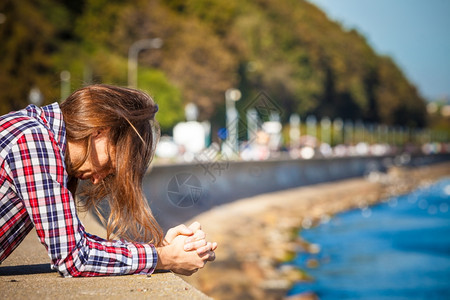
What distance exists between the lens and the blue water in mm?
23891

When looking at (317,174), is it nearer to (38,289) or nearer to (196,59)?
(196,59)

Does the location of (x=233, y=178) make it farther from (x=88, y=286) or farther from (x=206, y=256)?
(x=88, y=286)

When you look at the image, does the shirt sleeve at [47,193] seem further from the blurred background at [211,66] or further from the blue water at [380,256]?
the blue water at [380,256]

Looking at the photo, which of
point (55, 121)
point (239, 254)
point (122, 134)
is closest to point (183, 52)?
point (239, 254)

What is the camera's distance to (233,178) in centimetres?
4222

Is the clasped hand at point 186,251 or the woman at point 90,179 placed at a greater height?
the woman at point 90,179

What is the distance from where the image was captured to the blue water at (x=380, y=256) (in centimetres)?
2389

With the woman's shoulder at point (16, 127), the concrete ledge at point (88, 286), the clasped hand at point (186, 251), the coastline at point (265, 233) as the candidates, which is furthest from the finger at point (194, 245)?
the coastline at point (265, 233)

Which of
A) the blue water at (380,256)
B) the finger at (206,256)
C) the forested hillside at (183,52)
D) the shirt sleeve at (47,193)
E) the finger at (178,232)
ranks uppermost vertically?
the forested hillside at (183,52)

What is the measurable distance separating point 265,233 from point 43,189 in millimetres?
30982

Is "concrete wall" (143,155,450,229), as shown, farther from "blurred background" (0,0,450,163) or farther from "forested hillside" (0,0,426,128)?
"forested hillside" (0,0,426,128)

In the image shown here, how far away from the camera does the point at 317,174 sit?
216ft

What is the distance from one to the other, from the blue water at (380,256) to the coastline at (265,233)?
0.82m

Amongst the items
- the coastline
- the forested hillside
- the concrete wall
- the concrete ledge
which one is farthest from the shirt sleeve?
the forested hillside
